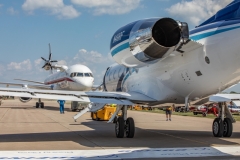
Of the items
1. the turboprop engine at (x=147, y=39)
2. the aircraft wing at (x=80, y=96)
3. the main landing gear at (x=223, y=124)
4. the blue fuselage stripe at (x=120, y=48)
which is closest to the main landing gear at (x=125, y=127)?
the aircraft wing at (x=80, y=96)

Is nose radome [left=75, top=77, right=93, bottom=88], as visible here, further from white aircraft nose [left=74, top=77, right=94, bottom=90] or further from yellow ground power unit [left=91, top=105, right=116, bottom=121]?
yellow ground power unit [left=91, top=105, right=116, bottom=121]

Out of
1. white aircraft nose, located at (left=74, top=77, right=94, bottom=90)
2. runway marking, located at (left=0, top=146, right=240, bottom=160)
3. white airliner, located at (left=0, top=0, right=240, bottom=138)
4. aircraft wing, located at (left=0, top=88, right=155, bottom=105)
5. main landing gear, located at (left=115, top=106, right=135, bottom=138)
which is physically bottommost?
runway marking, located at (left=0, top=146, right=240, bottom=160)

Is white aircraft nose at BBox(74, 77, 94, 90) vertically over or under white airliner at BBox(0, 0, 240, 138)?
over

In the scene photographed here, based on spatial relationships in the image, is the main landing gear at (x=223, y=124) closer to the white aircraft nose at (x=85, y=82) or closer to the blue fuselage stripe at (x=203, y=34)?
the blue fuselage stripe at (x=203, y=34)

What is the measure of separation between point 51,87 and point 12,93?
34.1 m

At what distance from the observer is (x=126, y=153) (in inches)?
387

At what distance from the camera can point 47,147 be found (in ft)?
36.3

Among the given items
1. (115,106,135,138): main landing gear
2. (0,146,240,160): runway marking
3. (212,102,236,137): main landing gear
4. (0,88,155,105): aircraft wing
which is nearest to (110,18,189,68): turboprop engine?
(0,88,155,105): aircraft wing

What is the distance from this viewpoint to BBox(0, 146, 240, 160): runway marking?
364 inches

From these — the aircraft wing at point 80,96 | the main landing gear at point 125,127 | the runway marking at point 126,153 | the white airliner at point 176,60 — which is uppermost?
the white airliner at point 176,60

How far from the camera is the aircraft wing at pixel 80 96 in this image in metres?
12.0

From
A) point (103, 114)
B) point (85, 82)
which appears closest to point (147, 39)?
point (103, 114)

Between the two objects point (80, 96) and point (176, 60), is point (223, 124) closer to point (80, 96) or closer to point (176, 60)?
point (176, 60)

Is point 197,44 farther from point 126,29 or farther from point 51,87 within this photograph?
point 51,87
